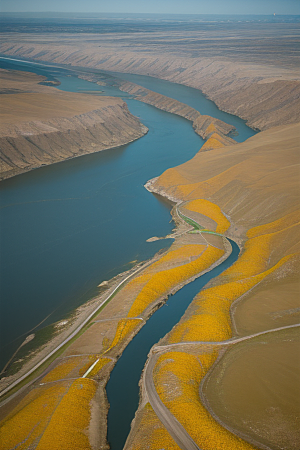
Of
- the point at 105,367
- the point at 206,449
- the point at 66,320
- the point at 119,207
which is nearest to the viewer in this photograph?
the point at 206,449

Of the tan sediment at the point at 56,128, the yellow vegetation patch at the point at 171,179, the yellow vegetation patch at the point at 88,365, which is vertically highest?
the tan sediment at the point at 56,128

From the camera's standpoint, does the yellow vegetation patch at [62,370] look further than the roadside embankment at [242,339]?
Yes

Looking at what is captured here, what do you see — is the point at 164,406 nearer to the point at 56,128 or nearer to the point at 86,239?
the point at 86,239

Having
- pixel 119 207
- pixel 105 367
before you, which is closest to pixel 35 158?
pixel 119 207

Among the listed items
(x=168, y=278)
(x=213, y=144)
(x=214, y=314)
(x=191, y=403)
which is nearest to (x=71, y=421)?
(x=191, y=403)

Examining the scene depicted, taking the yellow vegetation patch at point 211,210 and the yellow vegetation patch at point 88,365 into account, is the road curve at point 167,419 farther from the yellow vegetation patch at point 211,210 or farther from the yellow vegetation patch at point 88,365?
the yellow vegetation patch at point 211,210

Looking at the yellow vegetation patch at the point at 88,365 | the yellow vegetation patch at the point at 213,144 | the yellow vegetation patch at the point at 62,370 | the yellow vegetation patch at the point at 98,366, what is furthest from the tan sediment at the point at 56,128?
the yellow vegetation patch at the point at 98,366

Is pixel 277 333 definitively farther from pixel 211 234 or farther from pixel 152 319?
pixel 211 234

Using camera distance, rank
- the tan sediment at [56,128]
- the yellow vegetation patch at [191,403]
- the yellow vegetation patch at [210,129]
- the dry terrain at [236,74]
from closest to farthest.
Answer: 1. the yellow vegetation patch at [191,403]
2. the tan sediment at [56,128]
3. the yellow vegetation patch at [210,129]
4. the dry terrain at [236,74]
